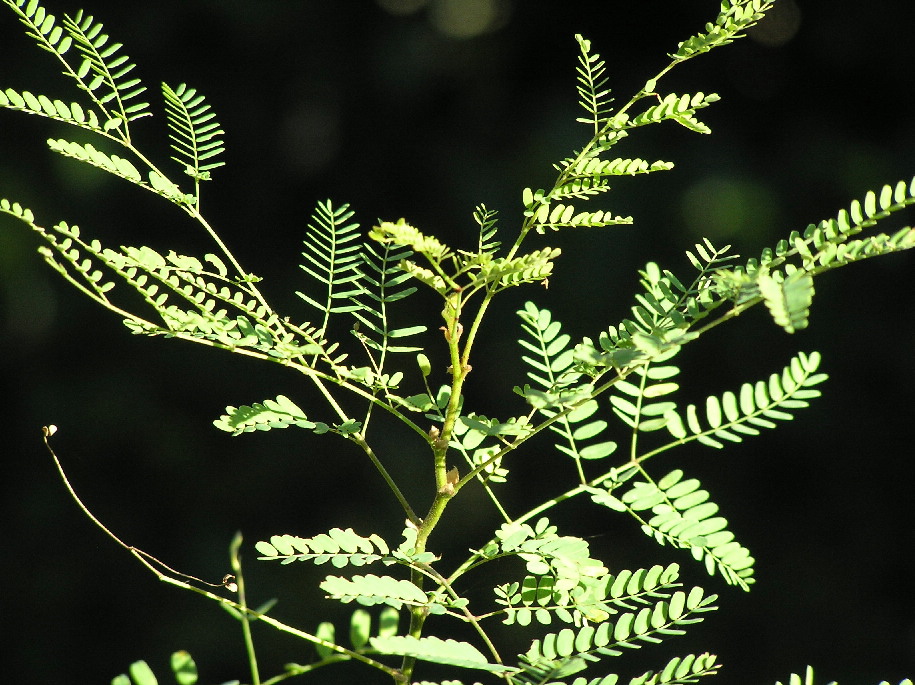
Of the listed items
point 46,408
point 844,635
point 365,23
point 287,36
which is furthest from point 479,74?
point 844,635

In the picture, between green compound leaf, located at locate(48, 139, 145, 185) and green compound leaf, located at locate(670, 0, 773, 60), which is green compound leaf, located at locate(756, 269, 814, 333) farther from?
green compound leaf, located at locate(48, 139, 145, 185)

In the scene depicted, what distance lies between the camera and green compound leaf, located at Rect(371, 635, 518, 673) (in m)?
0.33

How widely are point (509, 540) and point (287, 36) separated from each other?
2.35 m

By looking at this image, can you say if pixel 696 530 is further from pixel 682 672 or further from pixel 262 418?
pixel 262 418

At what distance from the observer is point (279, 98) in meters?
2.54

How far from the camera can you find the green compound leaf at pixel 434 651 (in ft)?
1.07

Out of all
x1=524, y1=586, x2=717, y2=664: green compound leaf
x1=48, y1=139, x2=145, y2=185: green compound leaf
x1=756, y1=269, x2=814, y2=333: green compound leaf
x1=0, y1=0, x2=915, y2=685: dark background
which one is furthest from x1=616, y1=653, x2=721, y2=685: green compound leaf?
x1=0, y1=0, x2=915, y2=685: dark background

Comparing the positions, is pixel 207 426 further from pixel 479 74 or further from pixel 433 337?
pixel 479 74

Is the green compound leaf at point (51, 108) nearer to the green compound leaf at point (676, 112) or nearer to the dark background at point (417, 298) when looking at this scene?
the green compound leaf at point (676, 112)

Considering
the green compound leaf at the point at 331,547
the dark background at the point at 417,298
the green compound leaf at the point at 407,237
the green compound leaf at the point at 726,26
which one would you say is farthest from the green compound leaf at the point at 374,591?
the dark background at the point at 417,298

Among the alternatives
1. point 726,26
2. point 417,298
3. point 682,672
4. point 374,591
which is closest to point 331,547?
point 374,591

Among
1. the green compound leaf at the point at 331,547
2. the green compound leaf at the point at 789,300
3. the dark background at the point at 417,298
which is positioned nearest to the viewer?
the green compound leaf at the point at 789,300

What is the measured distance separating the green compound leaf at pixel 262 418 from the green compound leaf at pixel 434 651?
111mm

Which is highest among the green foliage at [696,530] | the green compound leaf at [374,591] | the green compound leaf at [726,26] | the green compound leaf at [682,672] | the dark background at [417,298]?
the dark background at [417,298]
